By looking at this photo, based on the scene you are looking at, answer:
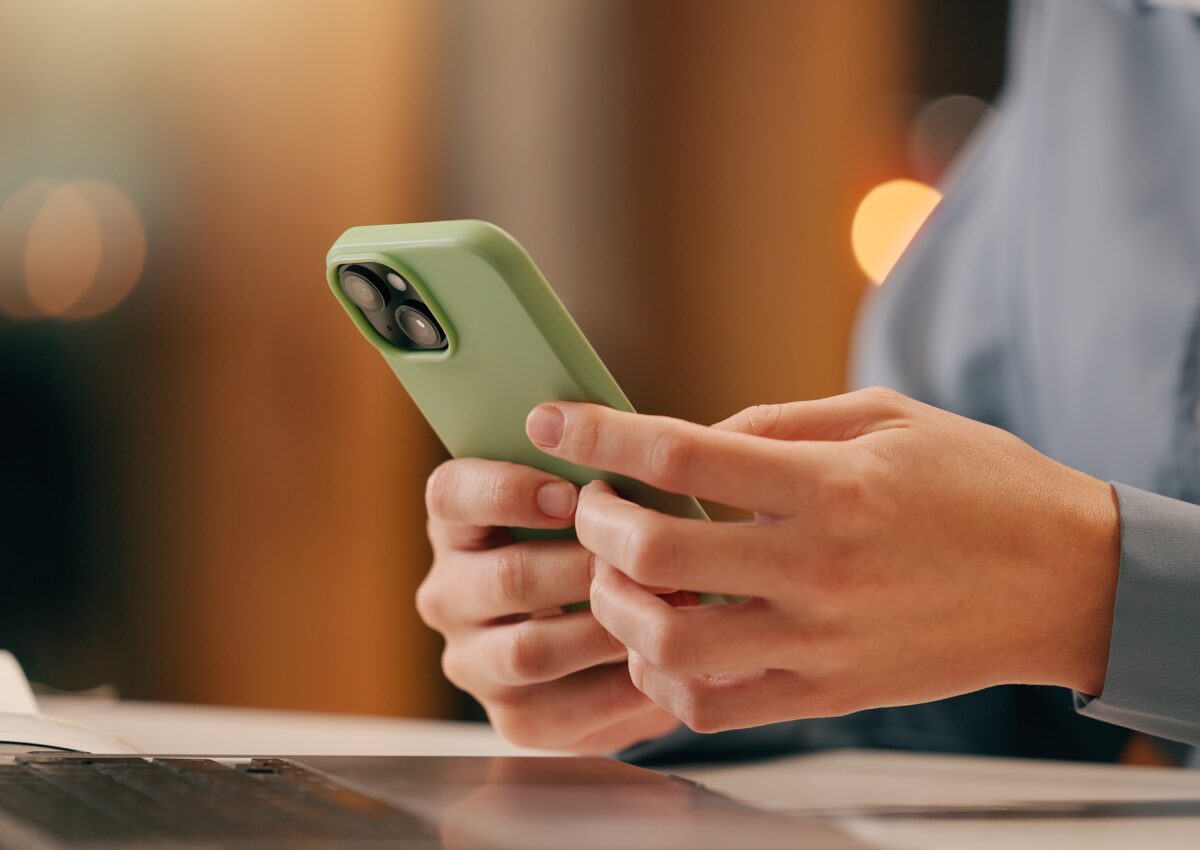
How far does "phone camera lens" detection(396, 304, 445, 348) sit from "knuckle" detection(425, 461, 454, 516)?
0.07 meters

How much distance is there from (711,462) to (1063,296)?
2.16ft

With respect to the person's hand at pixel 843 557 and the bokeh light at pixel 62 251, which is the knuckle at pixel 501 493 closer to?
the person's hand at pixel 843 557

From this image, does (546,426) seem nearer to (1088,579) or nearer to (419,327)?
(419,327)

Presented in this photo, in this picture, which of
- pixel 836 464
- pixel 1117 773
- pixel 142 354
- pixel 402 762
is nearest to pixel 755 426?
pixel 836 464

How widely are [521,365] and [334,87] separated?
1.90m

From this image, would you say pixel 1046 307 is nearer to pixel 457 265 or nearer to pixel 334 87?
pixel 457 265

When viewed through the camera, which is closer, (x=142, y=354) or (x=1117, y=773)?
(x=1117, y=773)

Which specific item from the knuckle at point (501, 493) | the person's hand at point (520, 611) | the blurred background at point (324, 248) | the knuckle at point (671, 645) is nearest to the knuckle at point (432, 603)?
the person's hand at point (520, 611)

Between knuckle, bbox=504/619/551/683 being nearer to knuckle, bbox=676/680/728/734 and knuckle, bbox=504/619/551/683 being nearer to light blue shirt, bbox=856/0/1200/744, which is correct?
knuckle, bbox=676/680/728/734

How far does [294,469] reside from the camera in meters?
2.15

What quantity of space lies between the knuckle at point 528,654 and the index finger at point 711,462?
161mm

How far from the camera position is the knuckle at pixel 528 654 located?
54 centimetres

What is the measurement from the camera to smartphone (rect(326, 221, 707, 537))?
410 mm

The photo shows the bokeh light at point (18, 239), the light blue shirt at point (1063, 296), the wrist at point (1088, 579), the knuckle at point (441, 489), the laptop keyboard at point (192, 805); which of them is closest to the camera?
the laptop keyboard at point (192, 805)
